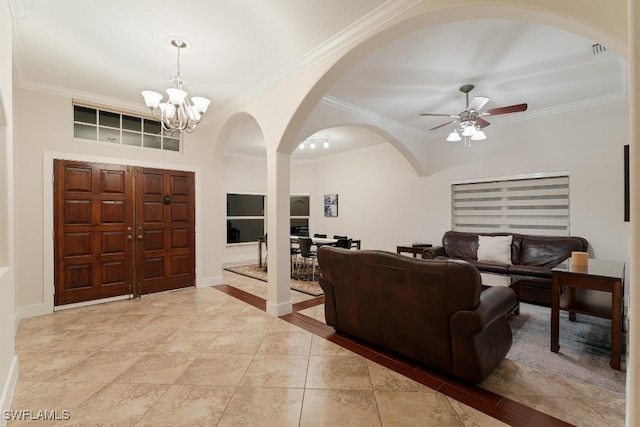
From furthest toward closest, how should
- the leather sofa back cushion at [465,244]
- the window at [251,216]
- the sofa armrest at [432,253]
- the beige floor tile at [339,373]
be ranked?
A: the window at [251,216], the sofa armrest at [432,253], the leather sofa back cushion at [465,244], the beige floor tile at [339,373]

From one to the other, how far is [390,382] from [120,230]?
4113mm

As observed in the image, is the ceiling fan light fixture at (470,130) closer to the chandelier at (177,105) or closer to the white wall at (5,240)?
the chandelier at (177,105)

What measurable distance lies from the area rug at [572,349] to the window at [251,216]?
525cm

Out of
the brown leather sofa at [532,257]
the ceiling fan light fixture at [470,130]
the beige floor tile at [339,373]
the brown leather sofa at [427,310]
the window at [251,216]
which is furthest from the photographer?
the window at [251,216]

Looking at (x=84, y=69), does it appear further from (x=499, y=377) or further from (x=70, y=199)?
(x=499, y=377)

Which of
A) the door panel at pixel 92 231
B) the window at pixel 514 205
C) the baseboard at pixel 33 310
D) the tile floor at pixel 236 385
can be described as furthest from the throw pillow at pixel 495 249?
the baseboard at pixel 33 310

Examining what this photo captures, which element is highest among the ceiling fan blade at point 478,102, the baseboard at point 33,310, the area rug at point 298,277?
the ceiling fan blade at point 478,102

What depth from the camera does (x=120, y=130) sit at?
4297 millimetres

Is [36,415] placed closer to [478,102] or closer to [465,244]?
[478,102]

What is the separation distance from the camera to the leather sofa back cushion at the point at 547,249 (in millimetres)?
4223

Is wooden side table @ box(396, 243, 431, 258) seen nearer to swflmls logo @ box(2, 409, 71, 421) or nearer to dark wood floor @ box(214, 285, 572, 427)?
dark wood floor @ box(214, 285, 572, 427)

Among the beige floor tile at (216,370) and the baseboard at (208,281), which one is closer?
the beige floor tile at (216,370)

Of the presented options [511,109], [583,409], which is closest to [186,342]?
[583,409]

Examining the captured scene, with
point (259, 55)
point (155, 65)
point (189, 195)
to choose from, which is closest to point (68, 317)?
point (189, 195)
